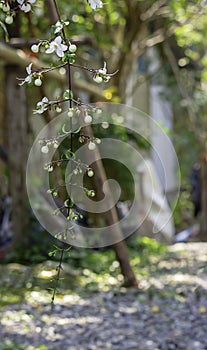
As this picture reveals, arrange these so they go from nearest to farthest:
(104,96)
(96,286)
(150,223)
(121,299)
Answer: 1. (121,299)
2. (96,286)
3. (104,96)
4. (150,223)

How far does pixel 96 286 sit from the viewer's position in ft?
15.8

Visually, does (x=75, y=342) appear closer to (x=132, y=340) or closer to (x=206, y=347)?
(x=132, y=340)

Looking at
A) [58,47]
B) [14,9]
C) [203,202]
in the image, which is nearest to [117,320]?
[14,9]

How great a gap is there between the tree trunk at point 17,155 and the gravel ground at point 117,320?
48.8 inches

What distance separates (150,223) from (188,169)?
4713 mm

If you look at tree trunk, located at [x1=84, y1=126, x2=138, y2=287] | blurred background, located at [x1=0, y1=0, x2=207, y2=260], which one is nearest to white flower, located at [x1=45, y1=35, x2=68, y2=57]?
blurred background, located at [x1=0, y1=0, x2=207, y2=260]

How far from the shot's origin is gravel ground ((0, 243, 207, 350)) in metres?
3.37

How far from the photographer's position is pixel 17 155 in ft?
18.2

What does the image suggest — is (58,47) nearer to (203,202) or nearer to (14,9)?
(14,9)

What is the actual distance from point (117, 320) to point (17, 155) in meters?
2.11

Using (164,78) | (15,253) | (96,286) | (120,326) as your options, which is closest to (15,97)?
(15,253)

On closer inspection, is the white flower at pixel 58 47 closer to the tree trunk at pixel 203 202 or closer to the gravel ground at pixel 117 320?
the gravel ground at pixel 117 320

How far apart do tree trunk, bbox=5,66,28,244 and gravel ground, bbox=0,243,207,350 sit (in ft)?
4.07

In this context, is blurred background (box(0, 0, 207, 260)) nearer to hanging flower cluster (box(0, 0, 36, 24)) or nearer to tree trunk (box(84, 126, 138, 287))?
hanging flower cluster (box(0, 0, 36, 24))
